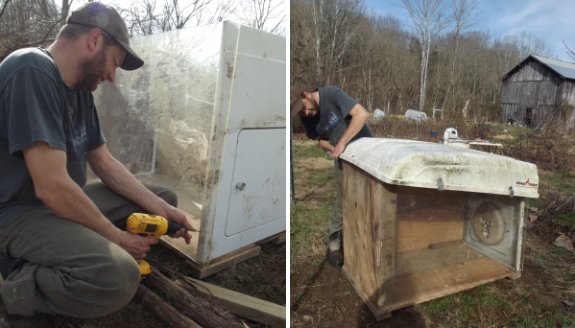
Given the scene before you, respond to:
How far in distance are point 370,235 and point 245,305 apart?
0.93m

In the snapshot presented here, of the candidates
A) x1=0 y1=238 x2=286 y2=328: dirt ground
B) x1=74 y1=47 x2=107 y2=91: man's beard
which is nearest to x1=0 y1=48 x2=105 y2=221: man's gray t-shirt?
x1=74 y1=47 x2=107 y2=91: man's beard

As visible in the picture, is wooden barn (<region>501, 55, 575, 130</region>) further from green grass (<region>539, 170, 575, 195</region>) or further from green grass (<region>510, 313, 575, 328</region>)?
green grass (<region>510, 313, 575, 328</region>)

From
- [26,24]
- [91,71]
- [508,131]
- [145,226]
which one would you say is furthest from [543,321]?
[508,131]

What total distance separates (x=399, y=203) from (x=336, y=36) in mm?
19798

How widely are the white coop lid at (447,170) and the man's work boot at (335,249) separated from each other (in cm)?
92

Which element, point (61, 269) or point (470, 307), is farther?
point (470, 307)

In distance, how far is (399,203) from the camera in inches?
107

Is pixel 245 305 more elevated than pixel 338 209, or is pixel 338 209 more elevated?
pixel 338 209

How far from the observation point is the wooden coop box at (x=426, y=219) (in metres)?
2.18

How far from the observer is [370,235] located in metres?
2.35

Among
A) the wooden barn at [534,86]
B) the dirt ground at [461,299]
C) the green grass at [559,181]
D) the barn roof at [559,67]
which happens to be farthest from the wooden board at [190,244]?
the barn roof at [559,67]

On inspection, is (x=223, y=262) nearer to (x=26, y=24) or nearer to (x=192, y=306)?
(x=192, y=306)

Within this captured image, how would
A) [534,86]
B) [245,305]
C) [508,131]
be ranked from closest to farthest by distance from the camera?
[245,305]
[508,131]
[534,86]

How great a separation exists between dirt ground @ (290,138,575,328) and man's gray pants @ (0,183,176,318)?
4.05 ft
